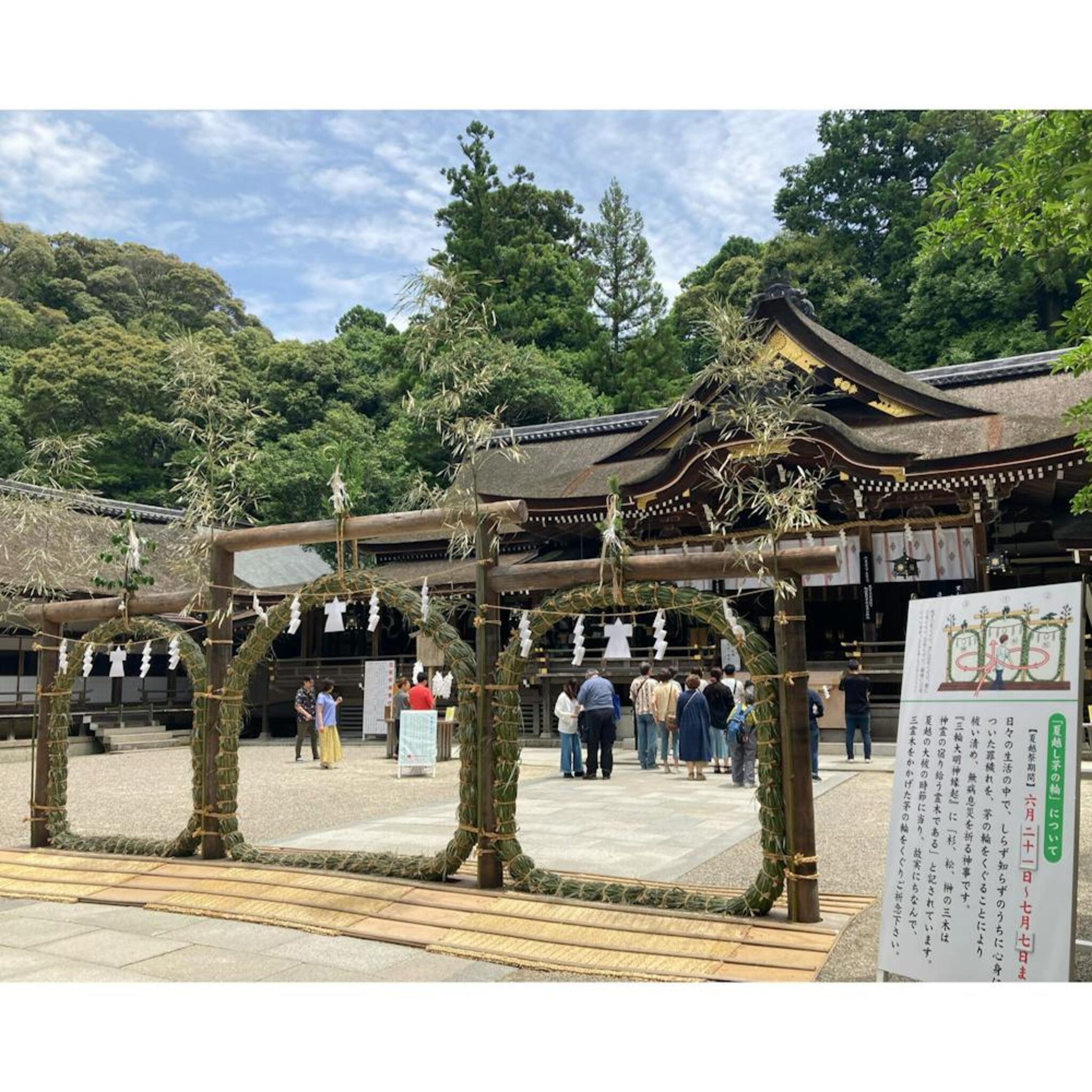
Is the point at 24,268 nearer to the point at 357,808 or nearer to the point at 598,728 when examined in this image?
the point at 598,728

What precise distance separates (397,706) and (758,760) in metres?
11.0

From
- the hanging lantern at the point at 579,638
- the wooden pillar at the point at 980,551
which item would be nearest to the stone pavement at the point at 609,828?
the hanging lantern at the point at 579,638

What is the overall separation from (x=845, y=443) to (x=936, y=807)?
493 inches

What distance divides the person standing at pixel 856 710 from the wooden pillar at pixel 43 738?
32.9ft

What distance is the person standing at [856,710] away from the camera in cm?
1301

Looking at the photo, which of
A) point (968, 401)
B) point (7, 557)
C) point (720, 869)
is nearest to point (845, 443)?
point (968, 401)

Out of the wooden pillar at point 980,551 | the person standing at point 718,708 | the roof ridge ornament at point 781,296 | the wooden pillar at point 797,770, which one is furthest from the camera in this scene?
the roof ridge ornament at point 781,296

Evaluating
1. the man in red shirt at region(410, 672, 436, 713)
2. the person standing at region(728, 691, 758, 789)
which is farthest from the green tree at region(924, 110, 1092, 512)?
the man in red shirt at region(410, 672, 436, 713)

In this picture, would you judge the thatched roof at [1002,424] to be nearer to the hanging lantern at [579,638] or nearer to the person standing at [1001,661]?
the hanging lantern at [579,638]

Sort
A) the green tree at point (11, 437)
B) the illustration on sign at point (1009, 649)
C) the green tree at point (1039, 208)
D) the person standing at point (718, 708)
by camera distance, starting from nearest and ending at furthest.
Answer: the illustration on sign at point (1009, 649), the green tree at point (1039, 208), the person standing at point (718, 708), the green tree at point (11, 437)

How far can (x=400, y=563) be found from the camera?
80.9 ft

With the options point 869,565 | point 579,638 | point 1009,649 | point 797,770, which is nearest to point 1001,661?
point 1009,649

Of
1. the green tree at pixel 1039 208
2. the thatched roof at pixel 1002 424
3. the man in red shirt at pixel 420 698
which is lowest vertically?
the man in red shirt at pixel 420 698

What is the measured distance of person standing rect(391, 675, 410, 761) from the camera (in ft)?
47.8
